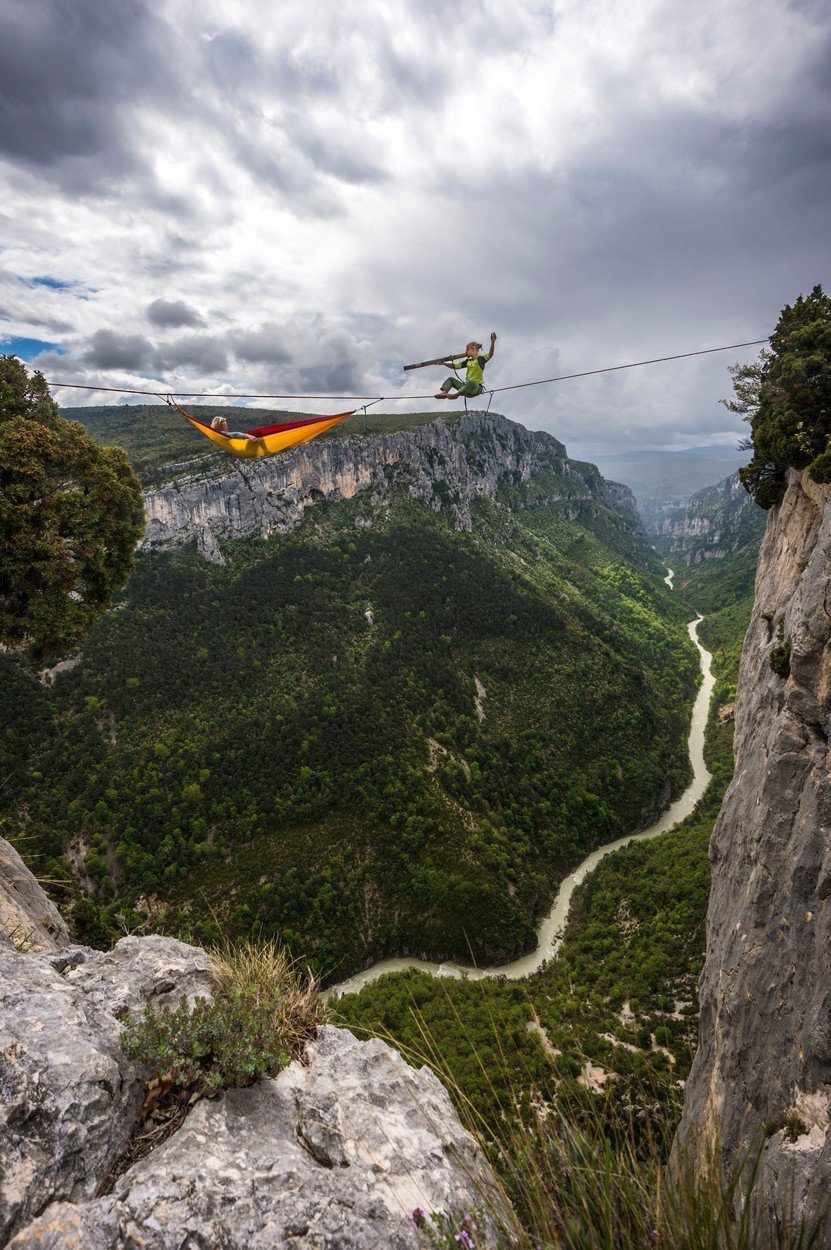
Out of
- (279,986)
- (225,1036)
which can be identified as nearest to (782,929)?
(279,986)

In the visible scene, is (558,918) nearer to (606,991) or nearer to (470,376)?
(606,991)

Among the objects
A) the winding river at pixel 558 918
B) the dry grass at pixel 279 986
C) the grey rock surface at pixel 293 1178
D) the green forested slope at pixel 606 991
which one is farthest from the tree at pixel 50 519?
the winding river at pixel 558 918

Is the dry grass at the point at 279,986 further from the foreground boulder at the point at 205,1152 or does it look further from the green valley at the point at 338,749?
the green valley at the point at 338,749

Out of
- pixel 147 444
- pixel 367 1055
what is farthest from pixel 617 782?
pixel 147 444

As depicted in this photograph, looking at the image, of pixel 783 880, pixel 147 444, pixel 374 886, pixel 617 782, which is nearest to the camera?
pixel 783 880

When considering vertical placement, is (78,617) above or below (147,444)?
below

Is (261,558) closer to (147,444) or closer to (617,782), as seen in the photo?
(147,444)
